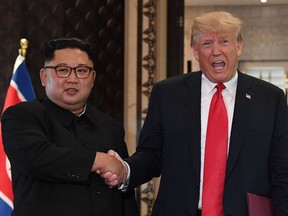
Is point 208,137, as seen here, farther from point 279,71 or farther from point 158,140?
point 279,71

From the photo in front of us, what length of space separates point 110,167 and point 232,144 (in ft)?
1.41

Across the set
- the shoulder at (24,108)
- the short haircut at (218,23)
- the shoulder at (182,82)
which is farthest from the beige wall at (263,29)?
the shoulder at (24,108)

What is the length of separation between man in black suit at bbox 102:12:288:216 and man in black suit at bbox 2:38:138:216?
0.09 m

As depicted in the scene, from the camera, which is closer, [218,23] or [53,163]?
[53,163]

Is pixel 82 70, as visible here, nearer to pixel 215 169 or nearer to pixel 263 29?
pixel 215 169

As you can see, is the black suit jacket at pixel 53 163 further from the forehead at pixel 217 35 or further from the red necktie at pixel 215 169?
the forehead at pixel 217 35

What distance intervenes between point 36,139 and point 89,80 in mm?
328

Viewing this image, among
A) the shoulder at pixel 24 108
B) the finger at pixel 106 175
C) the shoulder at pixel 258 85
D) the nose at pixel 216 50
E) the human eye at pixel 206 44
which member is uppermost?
the human eye at pixel 206 44

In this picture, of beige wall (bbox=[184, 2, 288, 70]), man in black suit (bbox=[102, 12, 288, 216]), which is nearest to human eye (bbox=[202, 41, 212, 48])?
man in black suit (bbox=[102, 12, 288, 216])

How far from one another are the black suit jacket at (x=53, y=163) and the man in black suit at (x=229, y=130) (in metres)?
0.10

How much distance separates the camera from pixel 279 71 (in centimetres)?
812

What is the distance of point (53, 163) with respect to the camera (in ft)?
6.49

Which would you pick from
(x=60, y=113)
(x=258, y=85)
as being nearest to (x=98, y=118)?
(x=60, y=113)

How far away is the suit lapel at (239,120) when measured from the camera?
2064 millimetres
